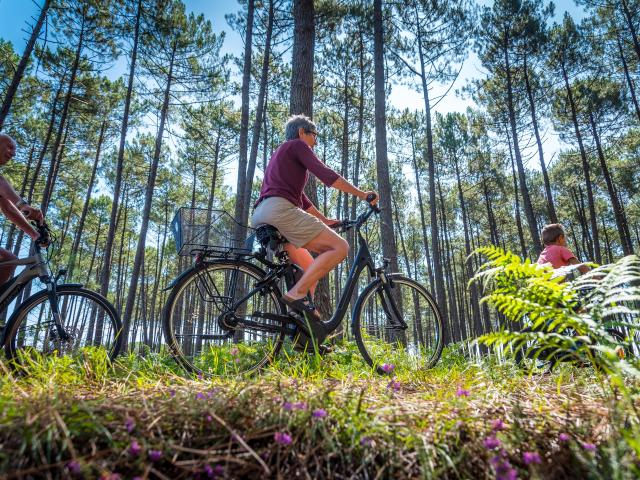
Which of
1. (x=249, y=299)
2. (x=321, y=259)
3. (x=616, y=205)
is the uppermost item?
(x=616, y=205)

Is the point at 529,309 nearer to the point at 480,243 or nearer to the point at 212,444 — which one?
the point at 212,444

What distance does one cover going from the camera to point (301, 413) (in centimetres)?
118

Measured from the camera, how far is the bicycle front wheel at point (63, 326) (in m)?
2.64

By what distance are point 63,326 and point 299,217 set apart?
1916 mm

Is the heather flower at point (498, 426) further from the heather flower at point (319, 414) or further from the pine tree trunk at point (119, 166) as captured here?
the pine tree trunk at point (119, 166)

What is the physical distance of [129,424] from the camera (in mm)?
1061

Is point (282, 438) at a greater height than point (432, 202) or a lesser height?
lesser

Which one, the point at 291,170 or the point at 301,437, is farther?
the point at 291,170

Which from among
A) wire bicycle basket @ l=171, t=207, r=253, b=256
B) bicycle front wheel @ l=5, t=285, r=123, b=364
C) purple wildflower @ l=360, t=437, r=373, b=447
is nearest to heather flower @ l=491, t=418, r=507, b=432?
purple wildflower @ l=360, t=437, r=373, b=447

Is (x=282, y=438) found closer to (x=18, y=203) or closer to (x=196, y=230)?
(x=196, y=230)

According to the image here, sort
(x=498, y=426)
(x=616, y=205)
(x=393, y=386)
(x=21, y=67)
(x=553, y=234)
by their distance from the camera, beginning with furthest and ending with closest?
1. (x=616, y=205)
2. (x=21, y=67)
3. (x=553, y=234)
4. (x=393, y=386)
5. (x=498, y=426)

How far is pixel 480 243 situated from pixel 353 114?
55.6ft

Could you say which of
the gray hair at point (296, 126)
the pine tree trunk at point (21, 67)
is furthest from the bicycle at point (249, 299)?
the pine tree trunk at point (21, 67)

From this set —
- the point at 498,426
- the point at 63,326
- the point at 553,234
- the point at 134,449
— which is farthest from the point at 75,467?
the point at 553,234
